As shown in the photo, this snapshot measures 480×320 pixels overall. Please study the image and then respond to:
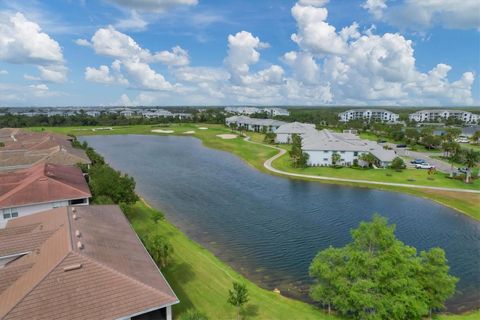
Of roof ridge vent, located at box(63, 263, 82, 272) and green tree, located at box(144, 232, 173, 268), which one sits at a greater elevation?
roof ridge vent, located at box(63, 263, 82, 272)

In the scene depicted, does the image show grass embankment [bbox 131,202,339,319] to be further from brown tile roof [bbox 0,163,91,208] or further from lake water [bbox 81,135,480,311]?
brown tile roof [bbox 0,163,91,208]

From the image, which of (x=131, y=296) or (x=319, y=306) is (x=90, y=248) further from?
(x=319, y=306)

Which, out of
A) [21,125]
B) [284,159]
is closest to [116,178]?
[284,159]

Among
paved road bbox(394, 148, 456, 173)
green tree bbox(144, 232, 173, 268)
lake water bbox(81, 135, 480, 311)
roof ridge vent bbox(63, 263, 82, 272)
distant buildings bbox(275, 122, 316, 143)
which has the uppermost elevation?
distant buildings bbox(275, 122, 316, 143)

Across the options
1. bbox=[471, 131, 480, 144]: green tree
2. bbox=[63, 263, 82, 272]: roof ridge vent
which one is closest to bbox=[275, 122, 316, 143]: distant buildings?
bbox=[471, 131, 480, 144]: green tree

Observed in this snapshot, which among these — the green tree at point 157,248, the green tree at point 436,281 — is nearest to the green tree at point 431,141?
the green tree at point 436,281

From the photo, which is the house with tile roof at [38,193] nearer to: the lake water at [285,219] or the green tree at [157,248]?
the lake water at [285,219]

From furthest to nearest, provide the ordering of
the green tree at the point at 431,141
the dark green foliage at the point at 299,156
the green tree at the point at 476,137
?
the green tree at the point at 476,137, the green tree at the point at 431,141, the dark green foliage at the point at 299,156
